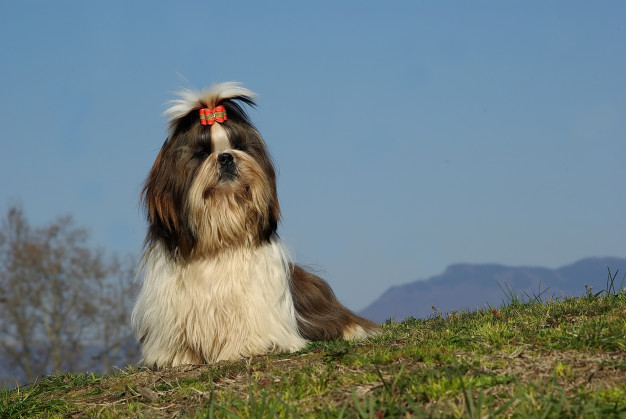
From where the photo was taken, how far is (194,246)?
6.64 metres

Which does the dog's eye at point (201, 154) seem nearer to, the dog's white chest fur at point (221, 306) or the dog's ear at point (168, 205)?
the dog's ear at point (168, 205)

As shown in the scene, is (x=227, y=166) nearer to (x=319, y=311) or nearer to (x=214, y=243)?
(x=214, y=243)

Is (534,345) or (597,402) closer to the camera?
(597,402)

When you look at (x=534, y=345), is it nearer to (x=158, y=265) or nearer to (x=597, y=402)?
(x=597, y=402)

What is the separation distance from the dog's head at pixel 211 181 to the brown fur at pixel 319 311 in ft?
3.85

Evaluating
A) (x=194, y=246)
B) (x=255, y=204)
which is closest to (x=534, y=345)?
(x=255, y=204)

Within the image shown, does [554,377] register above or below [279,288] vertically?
below

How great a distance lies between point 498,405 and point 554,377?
0.36 meters

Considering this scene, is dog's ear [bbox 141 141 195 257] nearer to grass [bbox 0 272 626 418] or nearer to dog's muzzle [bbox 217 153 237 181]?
dog's muzzle [bbox 217 153 237 181]

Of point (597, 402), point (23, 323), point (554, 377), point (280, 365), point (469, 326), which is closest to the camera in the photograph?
point (597, 402)

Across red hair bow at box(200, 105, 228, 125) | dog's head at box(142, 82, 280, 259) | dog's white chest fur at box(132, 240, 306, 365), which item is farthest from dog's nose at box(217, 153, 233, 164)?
dog's white chest fur at box(132, 240, 306, 365)

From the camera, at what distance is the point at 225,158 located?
6426mm

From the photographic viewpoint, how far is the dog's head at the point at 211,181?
6410 millimetres

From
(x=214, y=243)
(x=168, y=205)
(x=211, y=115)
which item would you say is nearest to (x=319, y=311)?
(x=214, y=243)
